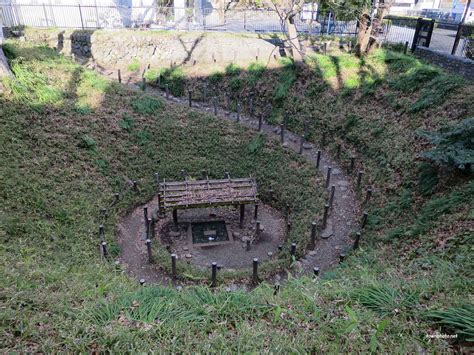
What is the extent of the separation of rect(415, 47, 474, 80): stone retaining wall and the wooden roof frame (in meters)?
7.00

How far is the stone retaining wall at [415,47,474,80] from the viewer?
926 centimetres

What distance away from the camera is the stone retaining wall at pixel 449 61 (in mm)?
9258

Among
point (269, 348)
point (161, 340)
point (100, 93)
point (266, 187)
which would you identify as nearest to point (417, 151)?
point (266, 187)

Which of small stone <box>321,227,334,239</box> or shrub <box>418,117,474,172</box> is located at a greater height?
shrub <box>418,117,474,172</box>

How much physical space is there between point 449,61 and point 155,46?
Answer: 1159 centimetres

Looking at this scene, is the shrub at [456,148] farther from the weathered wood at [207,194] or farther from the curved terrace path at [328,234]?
the weathered wood at [207,194]

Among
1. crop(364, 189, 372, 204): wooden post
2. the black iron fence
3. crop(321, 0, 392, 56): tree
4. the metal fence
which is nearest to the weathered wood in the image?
crop(364, 189, 372, 204): wooden post

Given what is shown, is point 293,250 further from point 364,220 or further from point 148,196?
point 148,196

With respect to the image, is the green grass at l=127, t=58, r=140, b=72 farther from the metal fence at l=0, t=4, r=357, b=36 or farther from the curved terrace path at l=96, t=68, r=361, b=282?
the curved terrace path at l=96, t=68, r=361, b=282

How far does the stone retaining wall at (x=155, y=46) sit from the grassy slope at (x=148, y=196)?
2.15 m

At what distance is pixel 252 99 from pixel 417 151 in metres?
6.70

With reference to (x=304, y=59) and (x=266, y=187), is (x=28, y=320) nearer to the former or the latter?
(x=266, y=187)

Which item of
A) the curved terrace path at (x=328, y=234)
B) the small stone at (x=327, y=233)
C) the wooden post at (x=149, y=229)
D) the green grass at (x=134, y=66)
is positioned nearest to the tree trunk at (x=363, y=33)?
the curved terrace path at (x=328, y=234)

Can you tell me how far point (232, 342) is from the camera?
307cm
